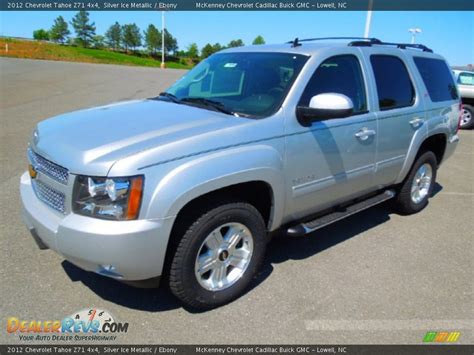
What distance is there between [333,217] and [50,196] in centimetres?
240

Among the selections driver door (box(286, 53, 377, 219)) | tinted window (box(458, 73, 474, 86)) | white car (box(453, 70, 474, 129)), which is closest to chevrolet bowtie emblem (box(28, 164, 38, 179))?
driver door (box(286, 53, 377, 219))

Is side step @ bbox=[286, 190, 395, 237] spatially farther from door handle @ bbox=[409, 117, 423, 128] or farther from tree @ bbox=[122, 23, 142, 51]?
tree @ bbox=[122, 23, 142, 51]

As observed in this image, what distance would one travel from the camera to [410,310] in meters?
2.96

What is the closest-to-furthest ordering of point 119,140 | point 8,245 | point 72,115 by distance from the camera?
point 119,140 → point 72,115 → point 8,245

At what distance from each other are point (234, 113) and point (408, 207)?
115 inches

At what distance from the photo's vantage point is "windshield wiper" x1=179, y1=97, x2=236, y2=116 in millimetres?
3053

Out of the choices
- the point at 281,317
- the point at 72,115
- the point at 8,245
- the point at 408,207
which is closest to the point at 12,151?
the point at 8,245

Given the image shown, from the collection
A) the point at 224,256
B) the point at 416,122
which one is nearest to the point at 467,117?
the point at 416,122

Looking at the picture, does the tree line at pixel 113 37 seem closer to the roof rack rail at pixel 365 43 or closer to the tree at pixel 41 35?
the tree at pixel 41 35

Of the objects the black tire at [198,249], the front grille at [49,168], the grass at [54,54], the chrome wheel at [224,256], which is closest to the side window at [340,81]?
the black tire at [198,249]

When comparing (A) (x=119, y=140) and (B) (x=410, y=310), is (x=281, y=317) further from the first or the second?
(A) (x=119, y=140)

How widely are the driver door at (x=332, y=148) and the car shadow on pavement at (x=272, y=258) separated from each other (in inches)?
18.9

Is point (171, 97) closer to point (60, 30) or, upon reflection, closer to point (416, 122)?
point (416, 122)

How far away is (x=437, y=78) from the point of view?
4.80 meters
